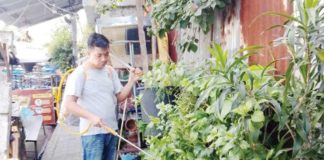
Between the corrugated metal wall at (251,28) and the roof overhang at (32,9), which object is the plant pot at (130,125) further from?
the roof overhang at (32,9)

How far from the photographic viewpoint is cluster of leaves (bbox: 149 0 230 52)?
3.53m

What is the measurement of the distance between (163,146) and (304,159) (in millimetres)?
1190

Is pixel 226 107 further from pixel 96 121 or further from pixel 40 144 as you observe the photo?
pixel 40 144

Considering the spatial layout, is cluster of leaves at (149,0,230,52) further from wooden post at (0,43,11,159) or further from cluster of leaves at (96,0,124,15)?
cluster of leaves at (96,0,124,15)

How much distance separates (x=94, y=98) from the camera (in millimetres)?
3744

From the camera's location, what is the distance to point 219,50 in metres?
1.81

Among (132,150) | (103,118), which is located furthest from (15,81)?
(103,118)

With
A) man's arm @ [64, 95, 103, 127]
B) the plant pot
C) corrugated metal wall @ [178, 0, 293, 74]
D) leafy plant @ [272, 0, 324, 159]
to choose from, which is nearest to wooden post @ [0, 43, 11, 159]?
the plant pot

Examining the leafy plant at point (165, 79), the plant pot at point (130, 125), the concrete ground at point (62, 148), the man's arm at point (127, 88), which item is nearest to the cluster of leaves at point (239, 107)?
the leafy plant at point (165, 79)

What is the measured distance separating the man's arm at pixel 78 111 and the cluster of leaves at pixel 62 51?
1380 cm

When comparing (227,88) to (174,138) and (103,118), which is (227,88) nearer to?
(174,138)

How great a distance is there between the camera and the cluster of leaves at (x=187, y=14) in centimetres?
353

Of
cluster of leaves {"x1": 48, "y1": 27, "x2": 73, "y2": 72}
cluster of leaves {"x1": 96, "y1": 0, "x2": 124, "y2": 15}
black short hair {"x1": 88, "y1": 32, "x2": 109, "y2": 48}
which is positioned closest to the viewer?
black short hair {"x1": 88, "y1": 32, "x2": 109, "y2": 48}

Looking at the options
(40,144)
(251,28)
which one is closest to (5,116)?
(40,144)
